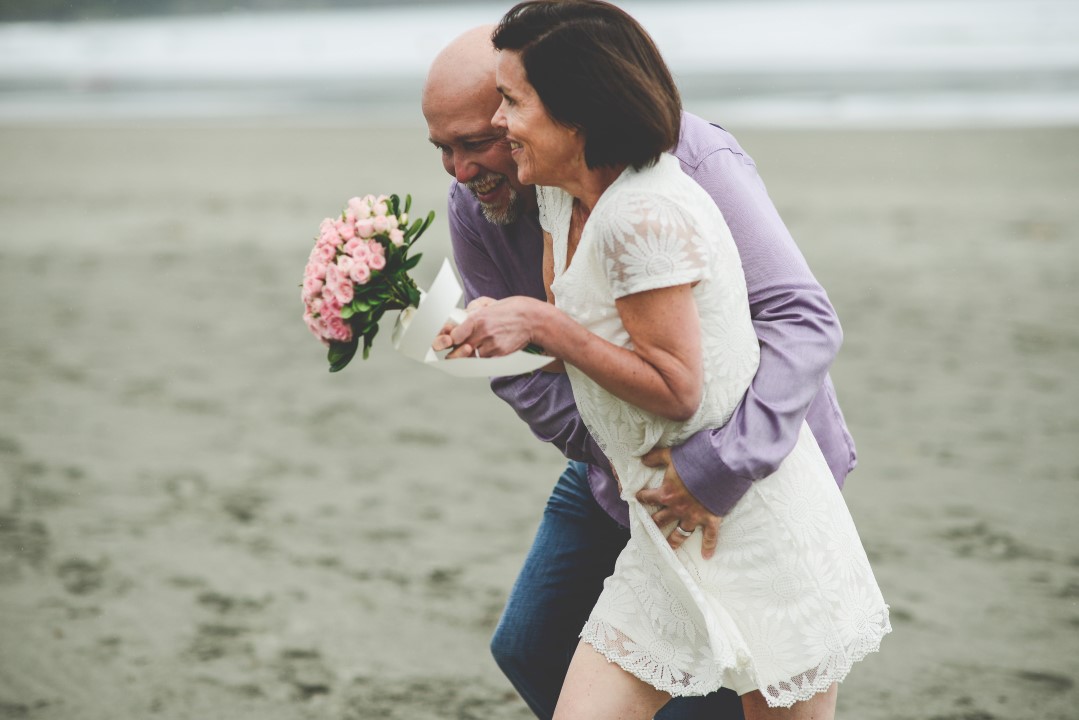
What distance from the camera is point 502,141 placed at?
9.70 ft

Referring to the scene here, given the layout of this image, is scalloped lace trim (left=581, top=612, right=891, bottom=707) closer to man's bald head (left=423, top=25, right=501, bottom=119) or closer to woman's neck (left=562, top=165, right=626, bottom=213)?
woman's neck (left=562, top=165, right=626, bottom=213)

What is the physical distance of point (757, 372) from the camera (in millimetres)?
2510

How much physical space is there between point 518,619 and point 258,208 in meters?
11.3

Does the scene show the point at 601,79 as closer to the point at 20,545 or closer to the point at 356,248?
the point at 356,248

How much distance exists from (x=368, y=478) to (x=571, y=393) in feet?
12.5

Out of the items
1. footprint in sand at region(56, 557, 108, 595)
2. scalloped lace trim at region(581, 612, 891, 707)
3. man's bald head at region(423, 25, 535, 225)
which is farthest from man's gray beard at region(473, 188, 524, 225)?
footprint in sand at region(56, 557, 108, 595)

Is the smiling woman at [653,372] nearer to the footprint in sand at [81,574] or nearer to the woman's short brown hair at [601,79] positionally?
the woman's short brown hair at [601,79]

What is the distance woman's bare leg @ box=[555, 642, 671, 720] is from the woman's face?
1.01 m

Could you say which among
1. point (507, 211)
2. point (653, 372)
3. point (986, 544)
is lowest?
point (986, 544)

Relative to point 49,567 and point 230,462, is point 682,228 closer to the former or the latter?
point 49,567

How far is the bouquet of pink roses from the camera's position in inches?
102

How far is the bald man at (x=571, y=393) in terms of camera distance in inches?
96.8

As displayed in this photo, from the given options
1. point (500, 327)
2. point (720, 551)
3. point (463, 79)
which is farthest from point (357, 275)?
point (720, 551)

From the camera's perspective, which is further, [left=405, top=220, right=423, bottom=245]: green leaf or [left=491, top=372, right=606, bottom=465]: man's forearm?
[left=491, top=372, right=606, bottom=465]: man's forearm
